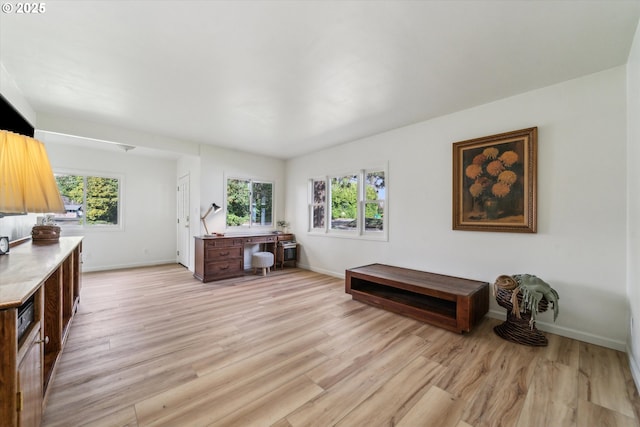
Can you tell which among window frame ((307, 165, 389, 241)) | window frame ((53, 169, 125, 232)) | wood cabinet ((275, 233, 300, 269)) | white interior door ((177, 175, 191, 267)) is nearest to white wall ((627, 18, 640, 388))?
window frame ((307, 165, 389, 241))

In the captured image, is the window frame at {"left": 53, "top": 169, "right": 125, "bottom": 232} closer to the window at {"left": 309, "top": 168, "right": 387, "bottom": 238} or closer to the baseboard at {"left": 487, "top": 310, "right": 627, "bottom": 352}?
the window at {"left": 309, "top": 168, "right": 387, "bottom": 238}

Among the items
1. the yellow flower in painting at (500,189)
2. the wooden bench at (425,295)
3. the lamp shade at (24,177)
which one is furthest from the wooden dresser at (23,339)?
the yellow flower in painting at (500,189)

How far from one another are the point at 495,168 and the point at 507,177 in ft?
0.54

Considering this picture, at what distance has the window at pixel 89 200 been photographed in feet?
16.5

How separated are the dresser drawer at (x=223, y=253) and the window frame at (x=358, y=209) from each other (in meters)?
1.52

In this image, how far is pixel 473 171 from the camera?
315cm

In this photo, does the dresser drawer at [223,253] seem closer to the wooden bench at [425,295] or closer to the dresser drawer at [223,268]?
the dresser drawer at [223,268]

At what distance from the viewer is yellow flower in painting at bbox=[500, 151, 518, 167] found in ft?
9.37

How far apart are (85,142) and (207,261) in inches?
128

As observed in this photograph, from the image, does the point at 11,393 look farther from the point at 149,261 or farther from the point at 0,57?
the point at 149,261

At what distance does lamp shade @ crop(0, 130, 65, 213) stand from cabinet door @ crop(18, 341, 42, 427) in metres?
0.69

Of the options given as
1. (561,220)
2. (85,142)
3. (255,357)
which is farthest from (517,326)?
(85,142)

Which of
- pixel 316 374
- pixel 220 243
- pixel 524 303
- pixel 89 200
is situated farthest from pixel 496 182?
pixel 89 200

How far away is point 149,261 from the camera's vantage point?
5910mm
